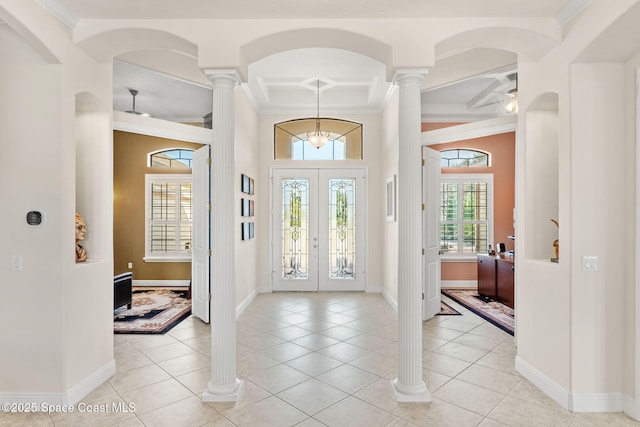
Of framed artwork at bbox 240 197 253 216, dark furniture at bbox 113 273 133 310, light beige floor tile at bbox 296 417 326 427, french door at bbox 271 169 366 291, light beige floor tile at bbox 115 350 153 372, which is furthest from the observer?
french door at bbox 271 169 366 291

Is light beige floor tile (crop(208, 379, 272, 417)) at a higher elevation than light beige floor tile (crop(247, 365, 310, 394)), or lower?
lower

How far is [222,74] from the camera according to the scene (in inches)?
116

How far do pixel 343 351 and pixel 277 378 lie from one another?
884mm

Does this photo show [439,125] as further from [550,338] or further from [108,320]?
[108,320]

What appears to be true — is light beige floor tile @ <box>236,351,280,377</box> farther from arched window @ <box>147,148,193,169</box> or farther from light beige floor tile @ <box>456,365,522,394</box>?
arched window @ <box>147,148,193,169</box>

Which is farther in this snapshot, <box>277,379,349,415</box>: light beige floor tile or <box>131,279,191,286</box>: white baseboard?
<box>131,279,191,286</box>: white baseboard

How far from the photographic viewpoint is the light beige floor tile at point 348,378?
312cm

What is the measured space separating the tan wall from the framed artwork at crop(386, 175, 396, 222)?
411 cm

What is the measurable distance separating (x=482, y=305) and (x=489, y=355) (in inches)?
85.0

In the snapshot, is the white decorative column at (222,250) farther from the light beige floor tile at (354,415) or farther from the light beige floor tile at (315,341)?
the light beige floor tile at (315,341)

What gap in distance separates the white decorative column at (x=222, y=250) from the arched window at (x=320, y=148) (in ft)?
12.8

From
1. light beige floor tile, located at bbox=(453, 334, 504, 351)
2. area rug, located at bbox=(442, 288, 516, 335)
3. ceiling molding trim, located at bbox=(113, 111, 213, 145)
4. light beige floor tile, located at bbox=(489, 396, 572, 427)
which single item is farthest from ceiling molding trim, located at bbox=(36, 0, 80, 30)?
area rug, located at bbox=(442, 288, 516, 335)

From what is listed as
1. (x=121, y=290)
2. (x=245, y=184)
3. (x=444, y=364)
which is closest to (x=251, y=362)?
(x=444, y=364)

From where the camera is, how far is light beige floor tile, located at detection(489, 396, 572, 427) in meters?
2.59
